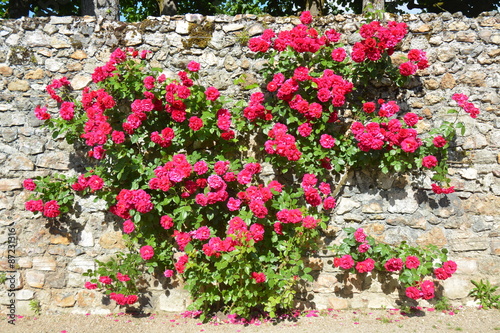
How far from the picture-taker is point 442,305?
381 centimetres

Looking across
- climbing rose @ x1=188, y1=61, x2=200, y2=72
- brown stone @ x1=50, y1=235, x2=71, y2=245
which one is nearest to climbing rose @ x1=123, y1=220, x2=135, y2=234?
brown stone @ x1=50, y1=235, x2=71, y2=245

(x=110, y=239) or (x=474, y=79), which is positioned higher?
(x=474, y=79)

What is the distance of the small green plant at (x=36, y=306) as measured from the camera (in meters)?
3.92

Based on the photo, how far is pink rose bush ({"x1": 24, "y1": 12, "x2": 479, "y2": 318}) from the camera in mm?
3547

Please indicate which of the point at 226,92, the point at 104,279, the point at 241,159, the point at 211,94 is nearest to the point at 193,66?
the point at 211,94

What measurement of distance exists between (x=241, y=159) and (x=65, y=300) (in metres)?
2.26

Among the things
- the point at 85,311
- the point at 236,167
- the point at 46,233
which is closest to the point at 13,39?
the point at 46,233

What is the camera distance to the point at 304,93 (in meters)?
3.80

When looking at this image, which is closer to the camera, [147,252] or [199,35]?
[147,252]

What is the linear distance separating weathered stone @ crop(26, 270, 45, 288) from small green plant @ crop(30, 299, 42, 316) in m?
0.15

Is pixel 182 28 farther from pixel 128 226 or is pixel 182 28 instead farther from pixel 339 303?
pixel 339 303

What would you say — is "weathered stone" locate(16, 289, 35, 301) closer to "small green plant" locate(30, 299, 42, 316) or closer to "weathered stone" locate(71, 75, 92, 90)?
"small green plant" locate(30, 299, 42, 316)

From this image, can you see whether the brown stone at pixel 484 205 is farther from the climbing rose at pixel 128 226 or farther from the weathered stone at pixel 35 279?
the weathered stone at pixel 35 279

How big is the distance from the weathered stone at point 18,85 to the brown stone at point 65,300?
208 centimetres
